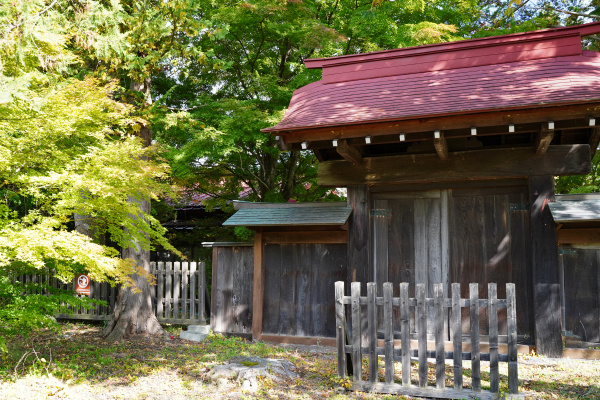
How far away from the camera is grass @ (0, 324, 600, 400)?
5.78 metres

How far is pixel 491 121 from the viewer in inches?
283

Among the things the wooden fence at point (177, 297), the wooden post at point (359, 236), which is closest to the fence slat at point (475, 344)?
the wooden post at point (359, 236)

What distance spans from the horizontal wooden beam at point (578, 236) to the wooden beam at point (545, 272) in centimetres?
17

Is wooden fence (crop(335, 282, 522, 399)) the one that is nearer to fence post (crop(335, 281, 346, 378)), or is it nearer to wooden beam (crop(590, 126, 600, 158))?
fence post (crop(335, 281, 346, 378))

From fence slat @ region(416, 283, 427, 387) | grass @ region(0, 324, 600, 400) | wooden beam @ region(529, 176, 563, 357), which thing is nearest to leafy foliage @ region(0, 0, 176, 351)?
grass @ region(0, 324, 600, 400)

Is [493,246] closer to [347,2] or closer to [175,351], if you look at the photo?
[175,351]

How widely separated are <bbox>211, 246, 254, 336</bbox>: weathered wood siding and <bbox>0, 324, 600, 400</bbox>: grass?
72cm

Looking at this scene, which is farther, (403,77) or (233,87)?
(233,87)

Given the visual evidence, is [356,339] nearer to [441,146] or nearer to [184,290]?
[441,146]

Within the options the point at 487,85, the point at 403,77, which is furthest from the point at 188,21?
the point at 487,85

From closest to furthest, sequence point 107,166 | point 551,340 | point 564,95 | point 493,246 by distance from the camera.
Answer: point 107,166
point 564,95
point 551,340
point 493,246

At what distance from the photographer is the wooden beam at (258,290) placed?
938 cm

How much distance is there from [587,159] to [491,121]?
1.88 meters

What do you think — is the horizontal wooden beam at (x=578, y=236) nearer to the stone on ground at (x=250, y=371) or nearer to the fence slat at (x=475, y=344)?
the fence slat at (x=475, y=344)
